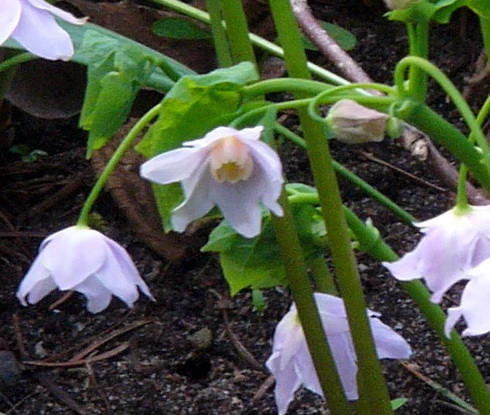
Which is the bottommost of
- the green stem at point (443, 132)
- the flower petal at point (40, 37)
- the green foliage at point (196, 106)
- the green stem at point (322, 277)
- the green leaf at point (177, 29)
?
the green stem at point (322, 277)

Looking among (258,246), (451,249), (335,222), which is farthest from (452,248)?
(258,246)

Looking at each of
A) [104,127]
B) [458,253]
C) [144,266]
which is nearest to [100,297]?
[104,127]

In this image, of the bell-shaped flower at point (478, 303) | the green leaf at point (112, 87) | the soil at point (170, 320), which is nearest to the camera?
the bell-shaped flower at point (478, 303)

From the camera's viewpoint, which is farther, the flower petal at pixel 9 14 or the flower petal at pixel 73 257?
the flower petal at pixel 73 257

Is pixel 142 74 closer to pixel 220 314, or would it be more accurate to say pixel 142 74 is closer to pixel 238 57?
pixel 238 57

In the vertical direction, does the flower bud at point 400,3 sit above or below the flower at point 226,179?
above

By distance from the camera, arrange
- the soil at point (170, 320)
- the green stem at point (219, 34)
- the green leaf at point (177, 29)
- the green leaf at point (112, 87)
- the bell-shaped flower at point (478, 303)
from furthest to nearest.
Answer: the green leaf at point (177, 29), the soil at point (170, 320), the green stem at point (219, 34), the green leaf at point (112, 87), the bell-shaped flower at point (478, 303)

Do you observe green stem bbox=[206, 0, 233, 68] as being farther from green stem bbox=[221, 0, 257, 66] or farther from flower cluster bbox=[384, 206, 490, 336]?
flower cluster bbox=[384, 206, 490, 336]

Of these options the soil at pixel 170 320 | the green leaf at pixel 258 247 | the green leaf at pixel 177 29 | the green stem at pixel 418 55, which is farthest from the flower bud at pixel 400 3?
the green leaf at pixel 177 29

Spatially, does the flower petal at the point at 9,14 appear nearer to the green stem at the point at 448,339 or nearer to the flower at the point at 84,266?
the flower at the point at 84,266
